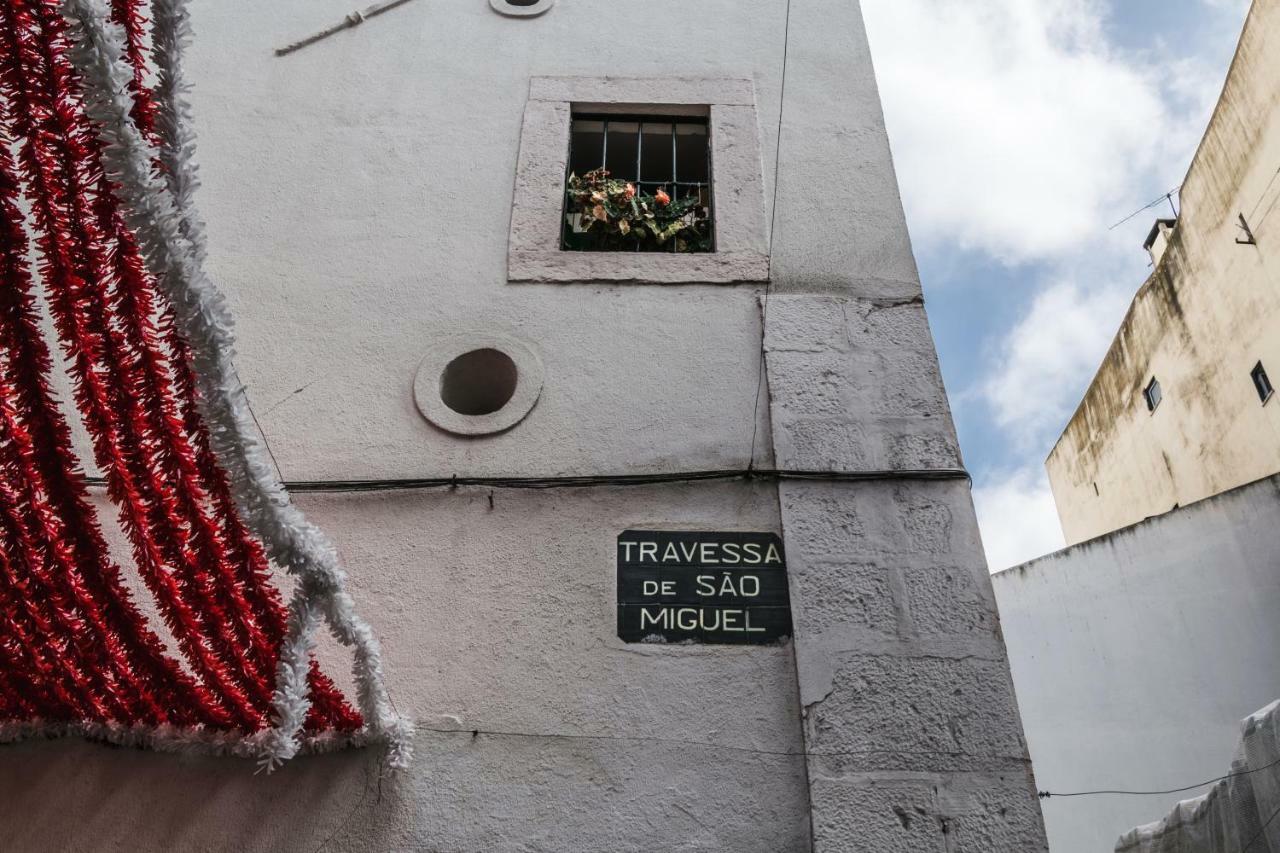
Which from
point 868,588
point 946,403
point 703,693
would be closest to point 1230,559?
point 946,403

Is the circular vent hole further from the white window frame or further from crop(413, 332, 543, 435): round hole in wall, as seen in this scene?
the white window frame

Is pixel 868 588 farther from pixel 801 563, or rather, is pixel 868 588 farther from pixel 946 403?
pixel 946 403

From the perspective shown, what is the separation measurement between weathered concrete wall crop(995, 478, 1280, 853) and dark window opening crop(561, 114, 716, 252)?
5968mm

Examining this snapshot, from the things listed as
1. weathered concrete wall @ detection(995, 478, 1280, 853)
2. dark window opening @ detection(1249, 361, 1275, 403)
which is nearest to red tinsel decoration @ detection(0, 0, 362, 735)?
weathered concrete wall @ detection(995, 478, 1280, 853)

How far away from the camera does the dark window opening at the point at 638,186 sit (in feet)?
15.3

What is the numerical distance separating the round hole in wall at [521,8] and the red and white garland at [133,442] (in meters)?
3.52

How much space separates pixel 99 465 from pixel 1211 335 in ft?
40.2

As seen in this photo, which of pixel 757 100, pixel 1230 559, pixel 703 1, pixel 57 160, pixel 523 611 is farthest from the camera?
pixel 1230 559

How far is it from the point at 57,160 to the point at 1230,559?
29.6 ft

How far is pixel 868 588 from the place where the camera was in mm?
3469

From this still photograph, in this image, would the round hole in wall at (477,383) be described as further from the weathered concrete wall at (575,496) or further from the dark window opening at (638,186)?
the dark window opening at (638,186)

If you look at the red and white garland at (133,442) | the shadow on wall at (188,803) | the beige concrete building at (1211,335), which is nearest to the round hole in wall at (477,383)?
the red and white garland at (133,442)

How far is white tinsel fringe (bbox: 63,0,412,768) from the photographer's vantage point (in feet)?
7.07

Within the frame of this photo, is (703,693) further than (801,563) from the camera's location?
No
